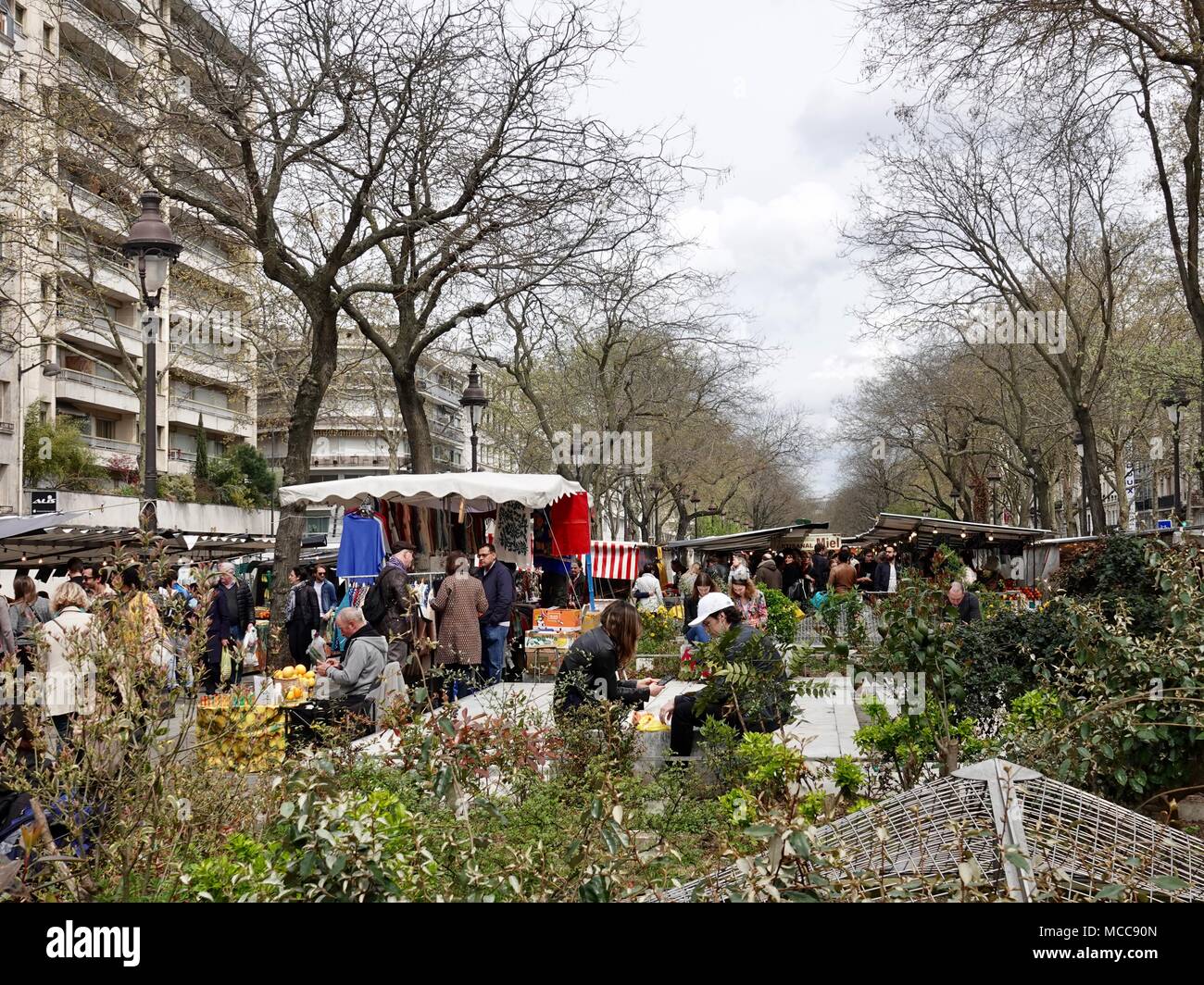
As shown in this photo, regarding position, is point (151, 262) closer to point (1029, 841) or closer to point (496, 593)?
point (496, 593)

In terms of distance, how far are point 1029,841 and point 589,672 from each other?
4.56m

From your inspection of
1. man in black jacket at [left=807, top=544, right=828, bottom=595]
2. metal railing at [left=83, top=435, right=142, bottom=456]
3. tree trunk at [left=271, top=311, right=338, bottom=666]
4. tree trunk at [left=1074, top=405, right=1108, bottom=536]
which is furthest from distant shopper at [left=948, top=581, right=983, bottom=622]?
metal railing at [left=83, top=435, right=142, bottom=456]

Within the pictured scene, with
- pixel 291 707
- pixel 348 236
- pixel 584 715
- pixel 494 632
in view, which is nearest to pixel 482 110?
pixel 348 236

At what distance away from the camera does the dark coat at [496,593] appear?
1402cm

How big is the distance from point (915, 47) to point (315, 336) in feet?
27.6

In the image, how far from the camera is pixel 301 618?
623 inches

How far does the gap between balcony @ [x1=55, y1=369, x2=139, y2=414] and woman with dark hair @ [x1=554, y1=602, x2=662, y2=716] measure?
41683 millimetres

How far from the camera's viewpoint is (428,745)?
15.5 feet

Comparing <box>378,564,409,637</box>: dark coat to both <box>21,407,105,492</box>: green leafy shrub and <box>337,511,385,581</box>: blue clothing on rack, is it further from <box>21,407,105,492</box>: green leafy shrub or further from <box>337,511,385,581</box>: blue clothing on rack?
<box>21,407,105,492</box>: green leafy shrub

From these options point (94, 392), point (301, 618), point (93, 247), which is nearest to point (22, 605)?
point (301, 618)
